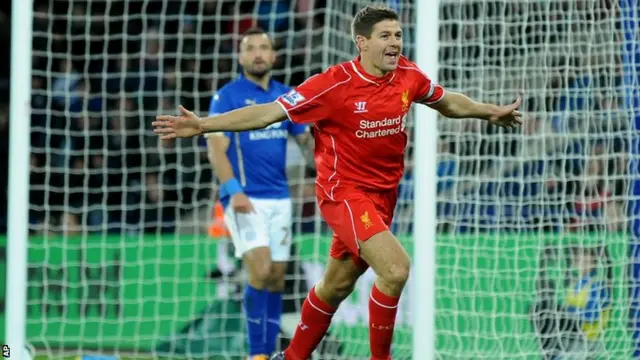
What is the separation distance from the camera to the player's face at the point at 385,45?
5.55m

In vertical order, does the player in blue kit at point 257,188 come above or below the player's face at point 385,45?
below

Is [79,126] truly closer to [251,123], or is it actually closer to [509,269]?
[509,269]

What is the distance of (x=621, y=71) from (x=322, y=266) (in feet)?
8.94

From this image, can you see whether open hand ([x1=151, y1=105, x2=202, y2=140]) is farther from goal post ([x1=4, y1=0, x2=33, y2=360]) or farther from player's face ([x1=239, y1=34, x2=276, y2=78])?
player's face ([x1=239, y1=34, x2=276, y2=78])

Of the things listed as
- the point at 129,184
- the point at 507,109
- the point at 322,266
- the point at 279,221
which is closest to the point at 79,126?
the point at 129,184

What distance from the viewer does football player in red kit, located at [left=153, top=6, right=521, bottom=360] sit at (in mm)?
5453

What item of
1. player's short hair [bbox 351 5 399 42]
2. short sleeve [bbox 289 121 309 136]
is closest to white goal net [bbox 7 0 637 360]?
short sleeve [bbox 289 121 309 136]

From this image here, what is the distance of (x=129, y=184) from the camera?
1086cm

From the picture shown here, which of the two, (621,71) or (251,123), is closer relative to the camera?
(251,123)

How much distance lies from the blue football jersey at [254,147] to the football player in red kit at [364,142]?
1.41 meters

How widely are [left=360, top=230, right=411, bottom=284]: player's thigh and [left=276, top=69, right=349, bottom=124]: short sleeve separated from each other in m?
0.65

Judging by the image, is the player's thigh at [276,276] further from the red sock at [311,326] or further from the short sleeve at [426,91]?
the short sleeve at [426,91]

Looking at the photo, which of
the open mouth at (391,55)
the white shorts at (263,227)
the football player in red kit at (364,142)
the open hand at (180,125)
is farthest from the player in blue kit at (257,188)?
the open hand at (180,125)

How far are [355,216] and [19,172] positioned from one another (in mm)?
1956
